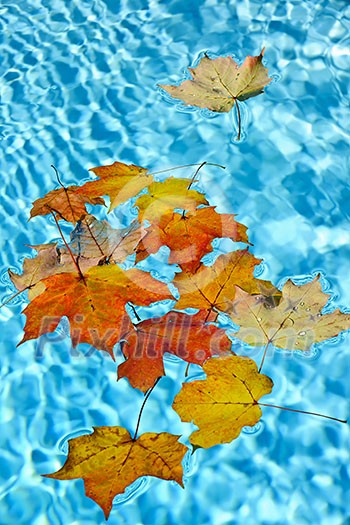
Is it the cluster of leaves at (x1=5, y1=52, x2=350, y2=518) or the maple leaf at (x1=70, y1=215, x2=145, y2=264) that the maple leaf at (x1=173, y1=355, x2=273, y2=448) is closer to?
the cluster of leaves at (x1=5, y1=52, x2=350, y2=518)

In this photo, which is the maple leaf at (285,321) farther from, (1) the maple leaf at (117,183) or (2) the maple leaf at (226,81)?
(2) the maple leaf at (226,81)

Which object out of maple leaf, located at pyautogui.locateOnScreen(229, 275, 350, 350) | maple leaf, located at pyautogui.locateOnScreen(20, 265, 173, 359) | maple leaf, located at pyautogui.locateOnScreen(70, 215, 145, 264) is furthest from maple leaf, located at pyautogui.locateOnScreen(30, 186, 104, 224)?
maple leaf, located at pyautogui.locateOnScreen(229, 275, 350, 350)

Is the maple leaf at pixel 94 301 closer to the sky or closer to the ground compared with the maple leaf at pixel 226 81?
closer to the ground

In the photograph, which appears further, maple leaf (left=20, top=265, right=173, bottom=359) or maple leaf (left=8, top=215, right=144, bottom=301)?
maple leaf (left=8, top=215, right=144, bottom=301)

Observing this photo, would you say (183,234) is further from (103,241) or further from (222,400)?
(222,400)

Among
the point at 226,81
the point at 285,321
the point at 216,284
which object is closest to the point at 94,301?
the point at 216,284

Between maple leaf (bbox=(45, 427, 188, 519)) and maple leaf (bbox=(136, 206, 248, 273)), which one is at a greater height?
maple leaf (bbox=(136, 206, 248, 273))

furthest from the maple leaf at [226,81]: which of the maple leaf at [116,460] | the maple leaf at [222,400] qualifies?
the maple leaf at [116,460]
